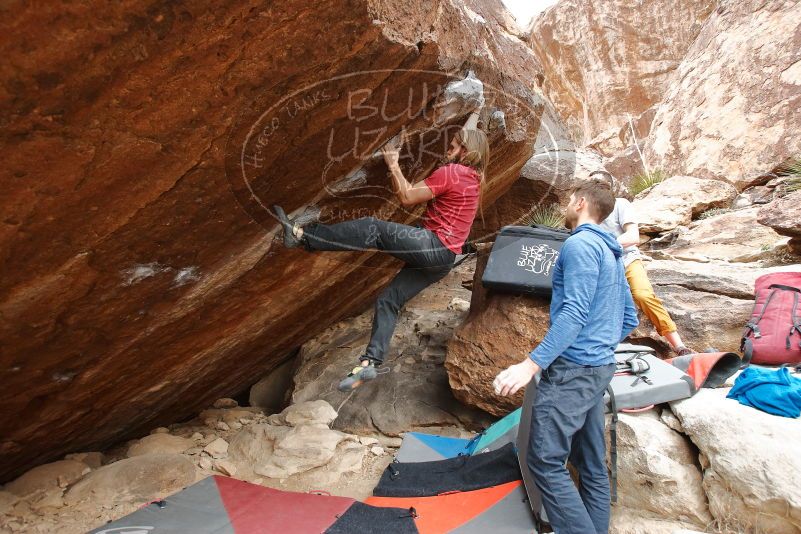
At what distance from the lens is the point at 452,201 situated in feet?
10.9

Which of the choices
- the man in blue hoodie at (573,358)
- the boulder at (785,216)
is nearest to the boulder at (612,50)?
the boulder at (785,216)

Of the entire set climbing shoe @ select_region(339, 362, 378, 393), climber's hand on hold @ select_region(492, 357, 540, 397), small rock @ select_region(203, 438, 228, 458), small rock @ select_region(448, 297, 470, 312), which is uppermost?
climber's hand on hold @ select_region(492, 357, 540, 397)

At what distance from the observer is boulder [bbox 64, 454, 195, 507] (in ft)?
11.6

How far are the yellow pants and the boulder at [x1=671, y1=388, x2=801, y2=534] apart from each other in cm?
128

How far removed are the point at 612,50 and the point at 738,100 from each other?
33.2 feet

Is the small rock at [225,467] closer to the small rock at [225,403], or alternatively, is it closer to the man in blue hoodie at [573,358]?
the small rock at [225,403]

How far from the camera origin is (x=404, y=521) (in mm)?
3102

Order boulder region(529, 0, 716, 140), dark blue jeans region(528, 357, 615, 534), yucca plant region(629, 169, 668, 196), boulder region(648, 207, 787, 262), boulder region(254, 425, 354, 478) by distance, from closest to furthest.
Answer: dark blue jeans region(528, 357, 615, 534), boulder region(254, 425, 354, 478), boulder region(648, 207, 787, 262), yucca plant region(629, 169, 668, 196), boulder region(529, 0, 716, 140)

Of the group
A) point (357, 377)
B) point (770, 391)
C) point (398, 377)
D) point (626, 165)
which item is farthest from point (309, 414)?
point (626, 165)

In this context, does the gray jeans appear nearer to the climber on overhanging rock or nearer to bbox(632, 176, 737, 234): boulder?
the climber on overhanging rock

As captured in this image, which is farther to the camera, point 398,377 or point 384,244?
point 398,377

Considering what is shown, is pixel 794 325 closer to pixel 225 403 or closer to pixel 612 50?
pixel 225 403

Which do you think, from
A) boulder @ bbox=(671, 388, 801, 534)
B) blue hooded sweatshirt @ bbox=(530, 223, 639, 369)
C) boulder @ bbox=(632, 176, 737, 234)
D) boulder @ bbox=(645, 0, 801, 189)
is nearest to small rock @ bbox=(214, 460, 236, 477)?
blue hooded sweatshirt @ bbox=(530, 223, 639, 369)

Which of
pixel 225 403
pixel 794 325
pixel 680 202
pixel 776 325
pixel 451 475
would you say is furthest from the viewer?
pixel 680 202
